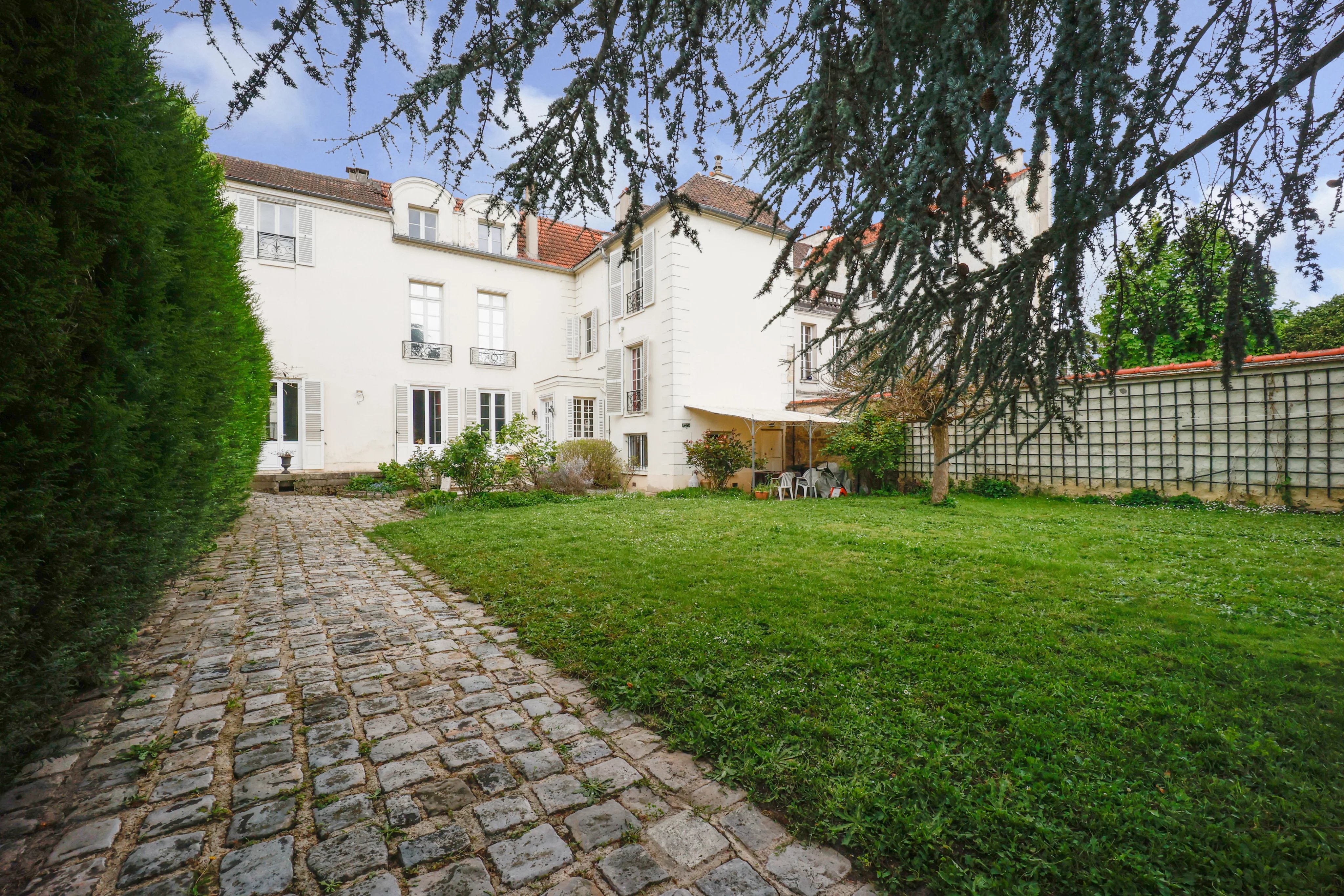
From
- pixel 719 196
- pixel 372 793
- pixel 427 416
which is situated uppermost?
pixel 719 196

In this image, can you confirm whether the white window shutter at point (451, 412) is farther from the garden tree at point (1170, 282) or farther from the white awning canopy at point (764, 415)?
the garden tree at point (1170, 282)

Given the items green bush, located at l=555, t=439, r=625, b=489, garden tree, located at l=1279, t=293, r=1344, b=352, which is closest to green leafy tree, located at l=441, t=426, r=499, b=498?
green bush, located at l=555, t=439, r=625, b=489

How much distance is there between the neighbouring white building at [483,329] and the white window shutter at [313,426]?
0.11ft

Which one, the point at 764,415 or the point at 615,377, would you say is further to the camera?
the point at 615,377

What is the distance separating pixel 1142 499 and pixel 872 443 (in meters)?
4.21

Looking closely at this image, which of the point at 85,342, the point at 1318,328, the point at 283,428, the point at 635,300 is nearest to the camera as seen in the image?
the point at 85,342

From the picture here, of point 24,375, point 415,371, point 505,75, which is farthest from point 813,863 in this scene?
point 415,371

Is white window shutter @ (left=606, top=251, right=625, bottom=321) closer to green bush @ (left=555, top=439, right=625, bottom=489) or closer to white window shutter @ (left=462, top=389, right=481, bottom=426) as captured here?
green bush @ (left=555, top=439, right=625, bottom=489)

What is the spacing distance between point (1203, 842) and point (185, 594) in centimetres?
582

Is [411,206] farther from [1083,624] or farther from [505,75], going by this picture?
[1083,624]

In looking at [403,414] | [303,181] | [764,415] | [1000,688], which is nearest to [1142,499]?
[764,415]

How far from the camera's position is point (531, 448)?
10789mm

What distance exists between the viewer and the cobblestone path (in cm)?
146

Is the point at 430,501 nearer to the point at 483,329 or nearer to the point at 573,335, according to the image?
the point at 483,329
